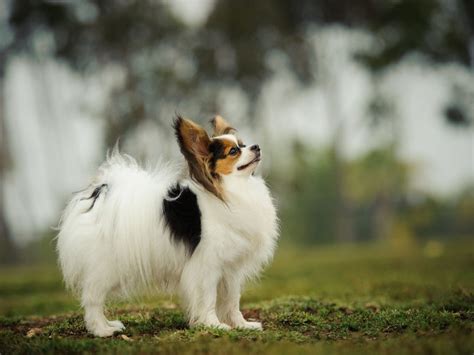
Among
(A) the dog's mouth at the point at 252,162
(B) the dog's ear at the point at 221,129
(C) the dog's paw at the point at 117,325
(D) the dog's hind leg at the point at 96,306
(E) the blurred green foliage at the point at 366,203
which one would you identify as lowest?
(E) the blurred green foliage at the point at 366,203

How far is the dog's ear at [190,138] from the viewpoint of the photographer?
6.16m

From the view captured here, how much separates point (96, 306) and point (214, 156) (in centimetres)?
192

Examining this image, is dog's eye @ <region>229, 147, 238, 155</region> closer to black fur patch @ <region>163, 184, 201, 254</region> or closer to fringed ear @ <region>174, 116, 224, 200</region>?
fringed ear @ <region>174, 116, 224, 200</region>

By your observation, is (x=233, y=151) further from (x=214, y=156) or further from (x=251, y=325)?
(x=251, y=325)

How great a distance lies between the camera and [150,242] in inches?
249

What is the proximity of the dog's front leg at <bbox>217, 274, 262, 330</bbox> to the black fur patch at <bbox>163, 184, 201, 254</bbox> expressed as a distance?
0.62 metres

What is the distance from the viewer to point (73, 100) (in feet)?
102

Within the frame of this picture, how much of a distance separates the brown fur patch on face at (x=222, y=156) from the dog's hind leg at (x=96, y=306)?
63.7 inches

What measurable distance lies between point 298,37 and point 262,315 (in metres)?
24.7

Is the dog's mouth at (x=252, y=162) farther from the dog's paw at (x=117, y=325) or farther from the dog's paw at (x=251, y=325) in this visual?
the dog's paw at (x=117, y=325)

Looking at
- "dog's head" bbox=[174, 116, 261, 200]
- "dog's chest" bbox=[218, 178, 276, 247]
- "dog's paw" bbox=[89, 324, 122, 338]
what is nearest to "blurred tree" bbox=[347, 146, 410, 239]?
"dog's chest" bbox=[218, 178, 276, 247]

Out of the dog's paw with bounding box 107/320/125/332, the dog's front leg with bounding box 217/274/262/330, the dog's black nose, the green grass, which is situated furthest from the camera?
the dog's front leg with bounding box 217/274/262/330

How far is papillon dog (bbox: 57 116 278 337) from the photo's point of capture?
20.5ft

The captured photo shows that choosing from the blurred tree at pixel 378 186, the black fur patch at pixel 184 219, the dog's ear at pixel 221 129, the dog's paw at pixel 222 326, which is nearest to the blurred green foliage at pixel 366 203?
the blurred tree at pixel 378 186
